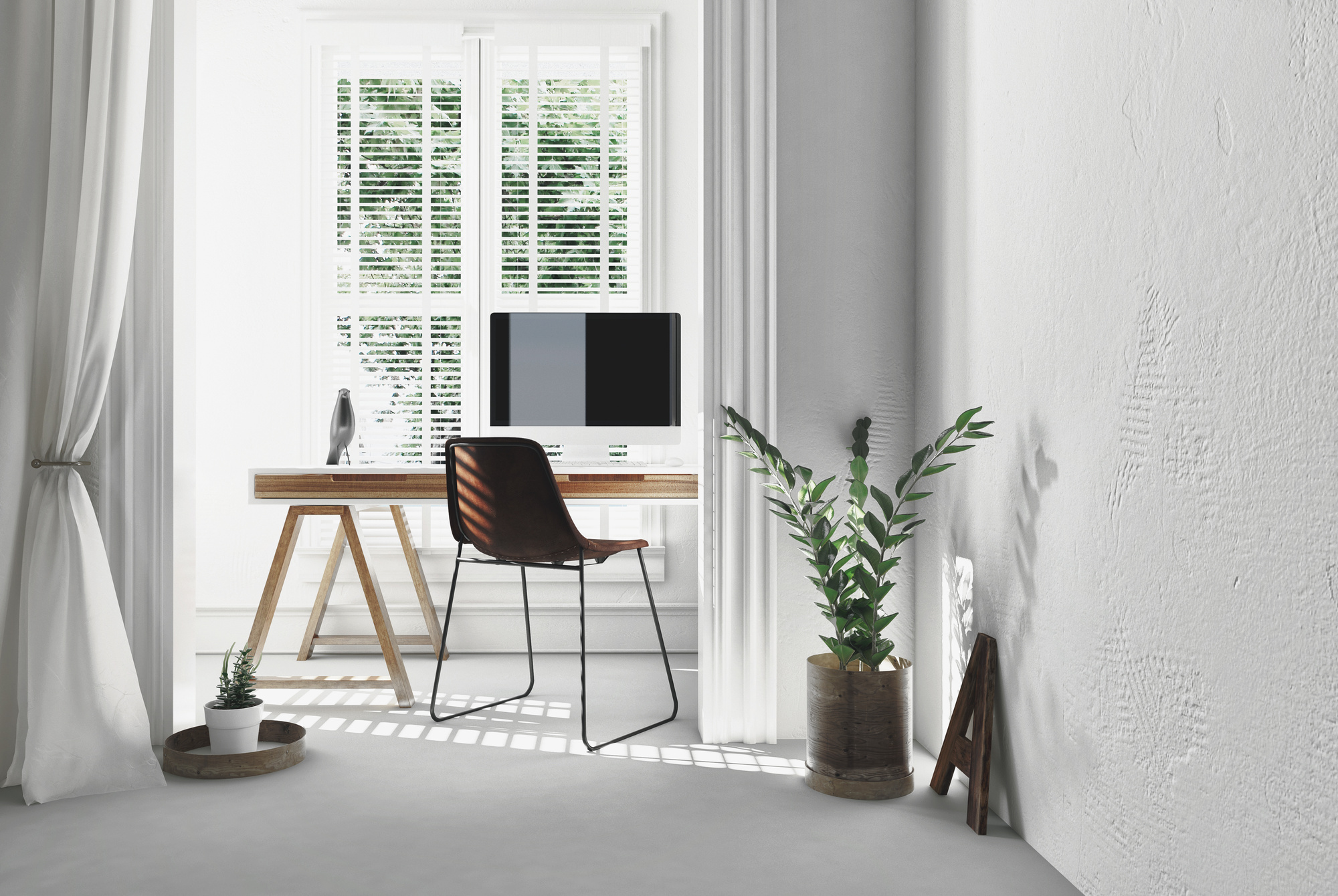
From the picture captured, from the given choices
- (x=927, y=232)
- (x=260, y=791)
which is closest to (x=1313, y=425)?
(x=927, y=232)

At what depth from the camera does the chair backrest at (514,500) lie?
8.30 ft

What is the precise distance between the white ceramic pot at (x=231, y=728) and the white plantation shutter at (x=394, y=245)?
1510 mm

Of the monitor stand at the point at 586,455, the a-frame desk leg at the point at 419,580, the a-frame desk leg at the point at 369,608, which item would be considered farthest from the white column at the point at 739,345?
the a-frame desk leg at the point at 419,580

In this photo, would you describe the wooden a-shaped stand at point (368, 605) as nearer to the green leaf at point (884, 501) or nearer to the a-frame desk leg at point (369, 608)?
the a-frame desk leg at point (369, 608)

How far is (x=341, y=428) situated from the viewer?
329 centimetres

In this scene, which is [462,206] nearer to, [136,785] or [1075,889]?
[136,785]

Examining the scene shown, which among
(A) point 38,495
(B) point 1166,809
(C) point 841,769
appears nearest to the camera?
(B) point 1166,809

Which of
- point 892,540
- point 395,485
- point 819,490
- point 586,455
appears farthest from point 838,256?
point 395,485

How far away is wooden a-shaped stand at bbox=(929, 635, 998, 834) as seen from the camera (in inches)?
77.0

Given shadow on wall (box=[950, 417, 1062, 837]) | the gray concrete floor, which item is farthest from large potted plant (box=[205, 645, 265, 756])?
shadow on wall (box=[950, 417, 1062, 837])

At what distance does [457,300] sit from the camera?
148 inches

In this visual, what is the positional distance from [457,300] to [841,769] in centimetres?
237

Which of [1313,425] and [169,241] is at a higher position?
[169,241]

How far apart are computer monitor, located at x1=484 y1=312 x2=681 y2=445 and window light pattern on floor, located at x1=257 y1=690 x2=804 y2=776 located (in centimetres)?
90
